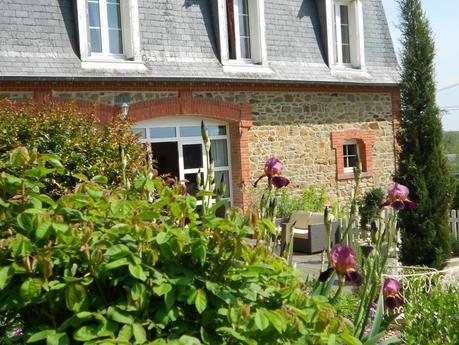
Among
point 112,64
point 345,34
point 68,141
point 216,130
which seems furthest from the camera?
point 345,34

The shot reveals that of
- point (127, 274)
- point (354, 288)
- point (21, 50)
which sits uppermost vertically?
point (21, 50)

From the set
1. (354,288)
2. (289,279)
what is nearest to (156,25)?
(354,288)

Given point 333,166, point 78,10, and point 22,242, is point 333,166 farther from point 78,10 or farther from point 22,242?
point 22,242

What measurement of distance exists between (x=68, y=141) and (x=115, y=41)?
506cm

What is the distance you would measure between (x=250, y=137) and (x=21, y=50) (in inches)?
205

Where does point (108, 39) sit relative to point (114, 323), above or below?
above

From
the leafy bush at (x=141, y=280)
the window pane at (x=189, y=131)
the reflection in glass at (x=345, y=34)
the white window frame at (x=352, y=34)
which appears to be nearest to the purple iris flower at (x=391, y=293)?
the leafy bush at (x=141, y=280)

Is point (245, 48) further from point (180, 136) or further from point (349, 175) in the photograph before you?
point (349, 175)

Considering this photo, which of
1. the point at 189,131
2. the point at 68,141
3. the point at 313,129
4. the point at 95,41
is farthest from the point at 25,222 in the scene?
the point at 313,129

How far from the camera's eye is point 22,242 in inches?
98.3

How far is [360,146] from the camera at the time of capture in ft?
54.4

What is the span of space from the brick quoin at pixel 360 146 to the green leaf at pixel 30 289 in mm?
13670

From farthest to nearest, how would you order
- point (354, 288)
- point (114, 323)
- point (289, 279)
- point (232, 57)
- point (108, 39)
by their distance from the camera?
1. point (232, 57)
2. point (108, 39)
3. point (354, 288)
4. point (289, 279)
5. point (114, 323)

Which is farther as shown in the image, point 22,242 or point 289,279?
point 289,279
